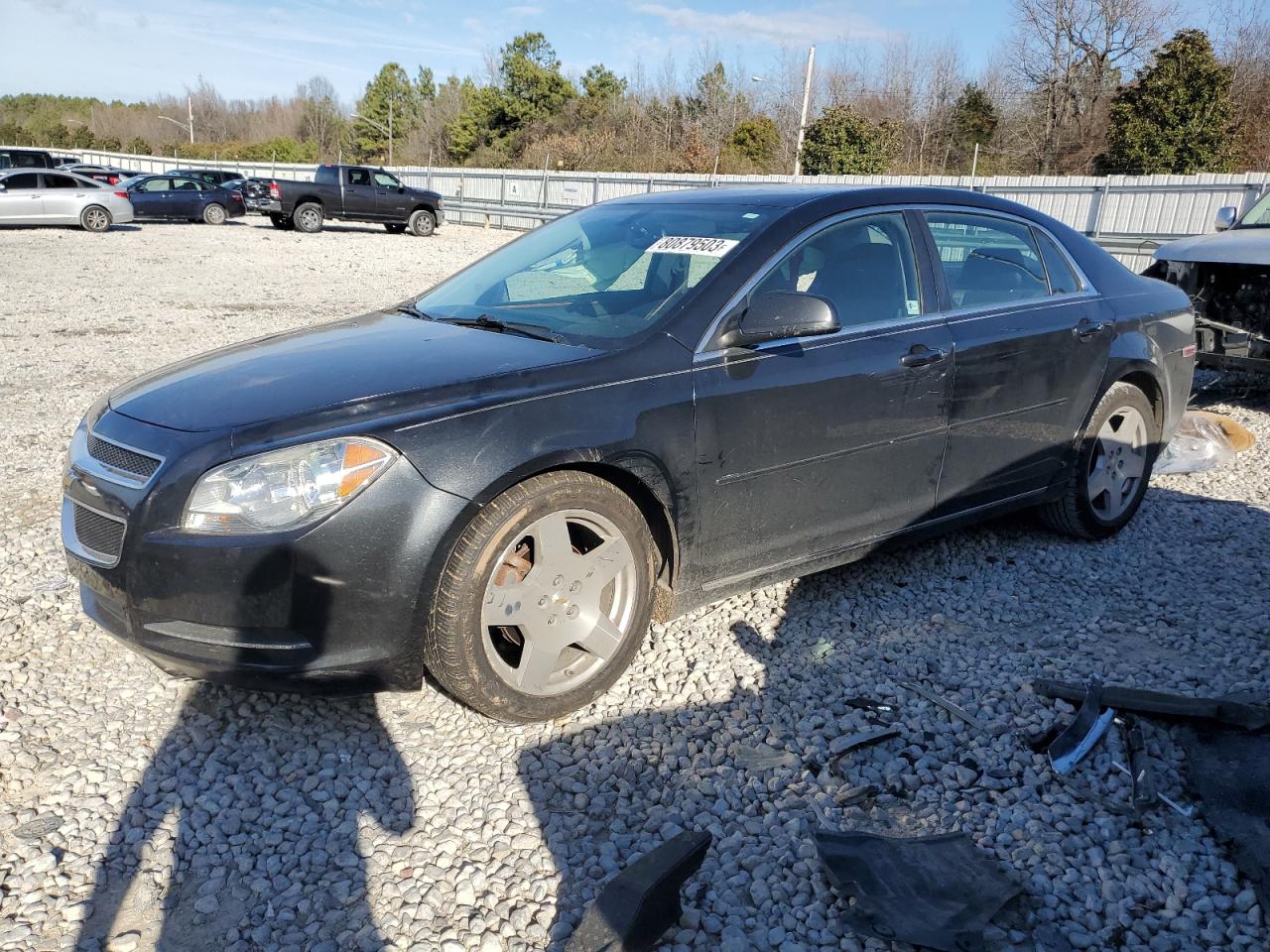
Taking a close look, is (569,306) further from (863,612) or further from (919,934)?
(919,934)

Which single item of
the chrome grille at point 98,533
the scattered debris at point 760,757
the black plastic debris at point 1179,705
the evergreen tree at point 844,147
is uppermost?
the evergreen tree at point 844,147

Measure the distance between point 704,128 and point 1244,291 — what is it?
1755 inches

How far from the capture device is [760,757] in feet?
9.75

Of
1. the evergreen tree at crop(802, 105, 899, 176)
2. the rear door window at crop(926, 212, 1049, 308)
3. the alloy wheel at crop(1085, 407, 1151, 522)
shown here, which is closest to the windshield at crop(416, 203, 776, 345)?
the rear door window at crop(926, 212, 1049, 308)

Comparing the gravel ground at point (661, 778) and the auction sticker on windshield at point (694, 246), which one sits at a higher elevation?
the auction sticker on windshield at point (694, 246)

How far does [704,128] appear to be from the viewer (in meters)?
49.5

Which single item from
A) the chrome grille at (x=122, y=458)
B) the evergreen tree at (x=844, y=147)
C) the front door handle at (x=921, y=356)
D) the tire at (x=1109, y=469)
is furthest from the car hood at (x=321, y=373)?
the evergreen tree at (x=844, y=147)

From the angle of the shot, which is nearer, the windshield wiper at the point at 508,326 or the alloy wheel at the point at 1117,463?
the windshield wiper at the point at 508,326

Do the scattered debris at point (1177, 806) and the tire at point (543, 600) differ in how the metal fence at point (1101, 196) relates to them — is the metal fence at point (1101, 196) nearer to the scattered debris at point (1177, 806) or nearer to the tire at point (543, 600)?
the tire at point (543, 600)

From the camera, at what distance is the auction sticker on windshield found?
140 inches

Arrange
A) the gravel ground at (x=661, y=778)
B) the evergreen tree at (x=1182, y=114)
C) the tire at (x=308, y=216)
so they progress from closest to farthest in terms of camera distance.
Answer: the gravel ground at (x=661, y=778), the tire at (x=308, y=216), the evergreen tree at (x=1182, y=114)

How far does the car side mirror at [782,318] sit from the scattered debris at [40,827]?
247 cm

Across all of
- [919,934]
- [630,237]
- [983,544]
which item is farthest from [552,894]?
[983,544]

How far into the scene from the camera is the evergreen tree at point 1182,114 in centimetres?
2744
